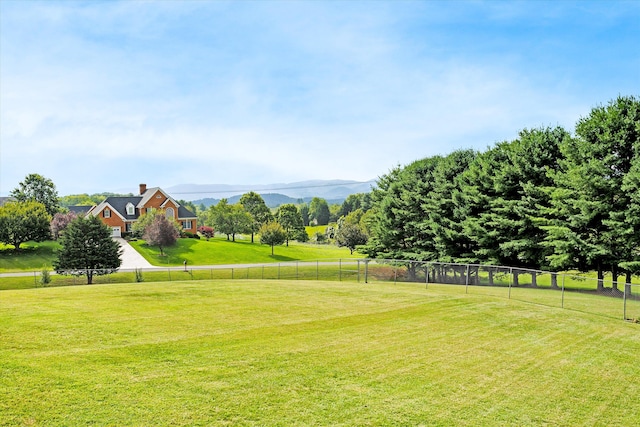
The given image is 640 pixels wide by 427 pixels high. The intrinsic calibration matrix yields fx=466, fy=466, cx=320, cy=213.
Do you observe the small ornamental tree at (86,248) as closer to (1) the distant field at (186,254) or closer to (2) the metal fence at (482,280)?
(2) the metal fence at (482,280)

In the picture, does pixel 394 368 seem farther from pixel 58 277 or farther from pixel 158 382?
pixel 58 277

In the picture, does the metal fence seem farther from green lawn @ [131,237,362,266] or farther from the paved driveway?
green lawn @ [131,237,362,266]

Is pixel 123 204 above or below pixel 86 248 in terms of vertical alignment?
above

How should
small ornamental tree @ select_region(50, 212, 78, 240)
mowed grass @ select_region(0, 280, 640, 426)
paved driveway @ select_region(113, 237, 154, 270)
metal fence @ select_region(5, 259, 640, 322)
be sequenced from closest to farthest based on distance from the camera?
mowed grass @ select_region(0, 280, 640, 426), metal fence @ select_region(5, 259, 640, 322), paved driveway @ select_region(113, 237, 154, 270), small ornamental tree @ select_region(50, 212, 78, 240)

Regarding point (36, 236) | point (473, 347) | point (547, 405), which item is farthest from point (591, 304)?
point (36, 236)

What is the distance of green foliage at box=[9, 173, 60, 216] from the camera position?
78500mm

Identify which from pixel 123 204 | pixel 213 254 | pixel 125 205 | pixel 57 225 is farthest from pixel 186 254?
pixel 123 204

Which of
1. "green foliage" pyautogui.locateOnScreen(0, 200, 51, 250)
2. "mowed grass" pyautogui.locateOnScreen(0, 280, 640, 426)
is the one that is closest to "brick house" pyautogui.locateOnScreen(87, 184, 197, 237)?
"green foliage" pyautogui.locateOnScreen(0, 200, 51, 250)

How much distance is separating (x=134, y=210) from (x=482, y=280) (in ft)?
214

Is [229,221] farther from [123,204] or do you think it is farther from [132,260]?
[132,260]

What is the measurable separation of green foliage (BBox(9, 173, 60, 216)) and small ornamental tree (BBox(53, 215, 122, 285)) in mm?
43306

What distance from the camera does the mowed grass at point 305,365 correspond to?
337 inches

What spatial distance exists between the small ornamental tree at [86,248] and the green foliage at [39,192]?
43.3 metres

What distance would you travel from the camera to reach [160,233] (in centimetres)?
6253
